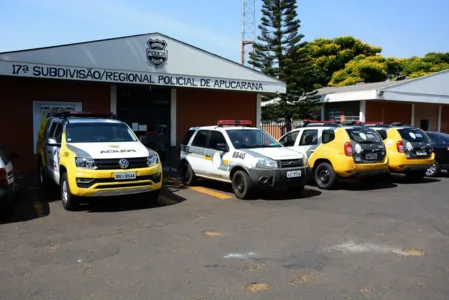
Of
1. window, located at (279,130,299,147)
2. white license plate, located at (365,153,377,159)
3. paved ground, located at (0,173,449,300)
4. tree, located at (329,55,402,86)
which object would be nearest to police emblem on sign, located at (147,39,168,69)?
window, located at (279,130,299,147)

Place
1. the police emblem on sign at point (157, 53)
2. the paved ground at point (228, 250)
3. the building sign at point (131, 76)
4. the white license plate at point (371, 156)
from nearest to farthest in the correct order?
the paved ground at point (228, 250) → the white license plate at point (371, 156) → the building sign at point (131, 76) → the police emblem on sign at point (157, 53)

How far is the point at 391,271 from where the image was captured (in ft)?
15.7

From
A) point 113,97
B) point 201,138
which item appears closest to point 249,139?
point 201,138

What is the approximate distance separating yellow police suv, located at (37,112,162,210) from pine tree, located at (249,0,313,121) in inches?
673

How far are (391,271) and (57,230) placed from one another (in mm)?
4892

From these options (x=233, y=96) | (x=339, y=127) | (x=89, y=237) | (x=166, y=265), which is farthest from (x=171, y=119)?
(x=166, y=265)

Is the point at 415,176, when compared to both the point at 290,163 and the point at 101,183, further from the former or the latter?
the point at 101,183

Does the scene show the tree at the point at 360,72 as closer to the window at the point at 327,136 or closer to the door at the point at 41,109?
the window at the point at 327,136

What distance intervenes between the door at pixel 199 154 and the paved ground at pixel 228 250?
178cm

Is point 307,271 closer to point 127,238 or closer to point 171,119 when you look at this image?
point 127,238

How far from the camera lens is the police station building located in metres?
12.8

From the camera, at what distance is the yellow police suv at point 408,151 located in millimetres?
11836

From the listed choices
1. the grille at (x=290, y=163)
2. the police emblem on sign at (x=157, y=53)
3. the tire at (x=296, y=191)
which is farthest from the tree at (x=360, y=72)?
the grille at (x=290, y=163)

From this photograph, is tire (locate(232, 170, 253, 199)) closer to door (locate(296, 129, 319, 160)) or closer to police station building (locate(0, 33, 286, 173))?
door (locate(296, 129, 319, 160))
